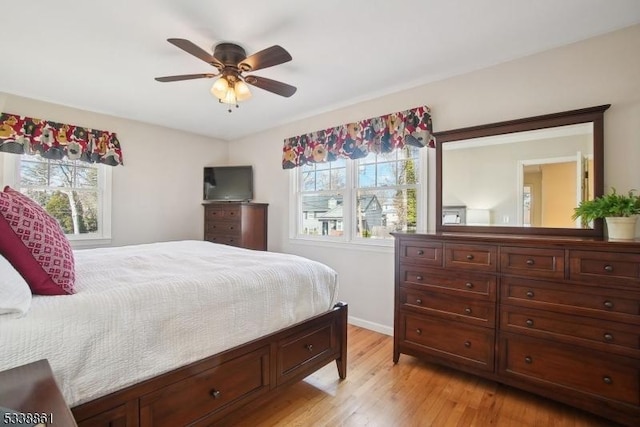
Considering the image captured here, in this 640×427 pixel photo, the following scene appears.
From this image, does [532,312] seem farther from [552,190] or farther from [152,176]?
[152,176]

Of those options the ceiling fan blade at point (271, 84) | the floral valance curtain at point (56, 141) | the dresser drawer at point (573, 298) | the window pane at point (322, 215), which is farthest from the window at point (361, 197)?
the floral valance curtain at point (56, 141)

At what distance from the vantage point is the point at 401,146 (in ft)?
9.14

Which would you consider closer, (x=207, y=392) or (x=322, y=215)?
(x=207, y=392)

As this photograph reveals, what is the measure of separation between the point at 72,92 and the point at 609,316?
4.50 meters

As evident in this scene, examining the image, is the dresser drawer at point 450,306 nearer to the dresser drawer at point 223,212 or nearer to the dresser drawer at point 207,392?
the dresser drawer at point 207,392

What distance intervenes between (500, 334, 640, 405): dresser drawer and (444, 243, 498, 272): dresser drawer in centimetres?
45

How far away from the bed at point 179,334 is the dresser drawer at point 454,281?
2.03ft

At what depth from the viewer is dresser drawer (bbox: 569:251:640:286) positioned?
1.54 m

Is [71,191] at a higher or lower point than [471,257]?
higher

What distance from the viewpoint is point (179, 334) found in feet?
4.21

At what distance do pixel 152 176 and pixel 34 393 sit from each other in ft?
11.9

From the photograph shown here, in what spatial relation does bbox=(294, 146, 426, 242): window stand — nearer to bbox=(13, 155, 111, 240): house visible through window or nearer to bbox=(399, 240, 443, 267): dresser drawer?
bbox=(399, 240, 443, 267): dresser drawer

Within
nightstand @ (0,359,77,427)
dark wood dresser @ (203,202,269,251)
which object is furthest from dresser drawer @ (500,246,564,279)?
dark wood dresser @ (203,202,269,251)

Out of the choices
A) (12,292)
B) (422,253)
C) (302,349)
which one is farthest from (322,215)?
(12,292)
